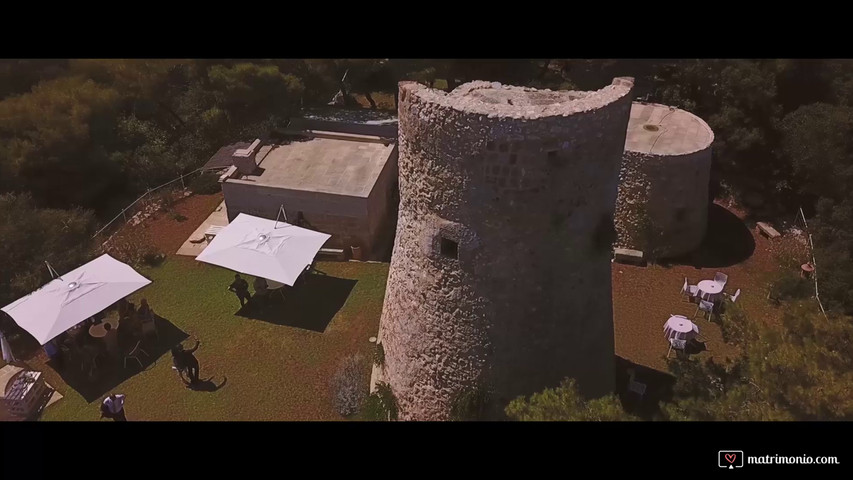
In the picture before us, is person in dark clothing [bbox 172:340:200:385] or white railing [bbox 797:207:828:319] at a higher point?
person in dark clothing [bbox 172:340:200:385]

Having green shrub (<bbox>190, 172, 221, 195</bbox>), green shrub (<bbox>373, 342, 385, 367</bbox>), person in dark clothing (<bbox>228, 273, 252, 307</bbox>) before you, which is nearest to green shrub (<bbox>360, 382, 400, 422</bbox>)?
green shrub (<bbox>373, 342, 385, 367</bbox>)

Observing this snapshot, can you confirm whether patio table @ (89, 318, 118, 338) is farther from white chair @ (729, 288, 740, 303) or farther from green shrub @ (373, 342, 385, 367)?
white chair @ (729, 288, 740, 303)

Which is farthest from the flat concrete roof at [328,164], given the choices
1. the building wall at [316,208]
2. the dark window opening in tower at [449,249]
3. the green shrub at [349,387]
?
the dark window opening in tower at [449,249]

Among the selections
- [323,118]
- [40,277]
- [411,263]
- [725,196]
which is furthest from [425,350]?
[725,196]

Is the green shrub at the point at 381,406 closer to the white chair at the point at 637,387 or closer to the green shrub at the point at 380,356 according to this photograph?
the green shrub at the point at 380,356

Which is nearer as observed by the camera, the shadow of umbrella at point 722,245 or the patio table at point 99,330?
the patio table at point 99,330

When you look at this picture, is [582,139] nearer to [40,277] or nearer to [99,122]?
[40,277]
